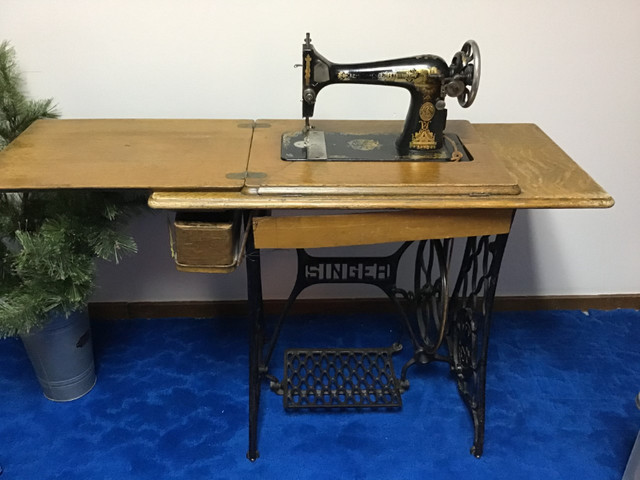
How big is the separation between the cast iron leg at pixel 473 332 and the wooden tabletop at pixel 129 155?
0.70m

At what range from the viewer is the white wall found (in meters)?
1.77

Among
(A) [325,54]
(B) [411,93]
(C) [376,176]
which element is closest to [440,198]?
(C) [376,176]

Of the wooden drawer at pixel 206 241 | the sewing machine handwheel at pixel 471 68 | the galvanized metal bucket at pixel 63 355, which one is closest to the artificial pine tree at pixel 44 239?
the galvanized metal bucket at pixel 63 355

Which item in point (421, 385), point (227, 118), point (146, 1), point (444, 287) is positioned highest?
point (146, 1)

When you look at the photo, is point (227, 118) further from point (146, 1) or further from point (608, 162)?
point (608, 162)

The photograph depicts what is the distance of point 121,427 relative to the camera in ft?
5.97

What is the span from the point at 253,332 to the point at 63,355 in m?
0.63

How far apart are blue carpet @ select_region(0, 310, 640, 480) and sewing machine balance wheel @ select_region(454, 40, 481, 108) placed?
38.4 inches

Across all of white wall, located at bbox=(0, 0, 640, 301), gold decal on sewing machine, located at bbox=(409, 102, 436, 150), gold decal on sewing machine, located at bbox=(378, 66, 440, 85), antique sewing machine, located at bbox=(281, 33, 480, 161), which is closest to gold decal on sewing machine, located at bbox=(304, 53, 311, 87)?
antique sewing machine, located at bbox=(281, 33, 480, 161)

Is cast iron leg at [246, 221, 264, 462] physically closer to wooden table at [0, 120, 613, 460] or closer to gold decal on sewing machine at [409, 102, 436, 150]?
wooden table at [0, 120, 613, 460]

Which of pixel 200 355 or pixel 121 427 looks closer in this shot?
pixel 121 427

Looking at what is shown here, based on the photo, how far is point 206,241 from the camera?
1.33 m

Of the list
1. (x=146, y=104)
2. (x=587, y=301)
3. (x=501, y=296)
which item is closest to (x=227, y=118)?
(x=146, y=104)

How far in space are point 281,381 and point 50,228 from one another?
0.85m
